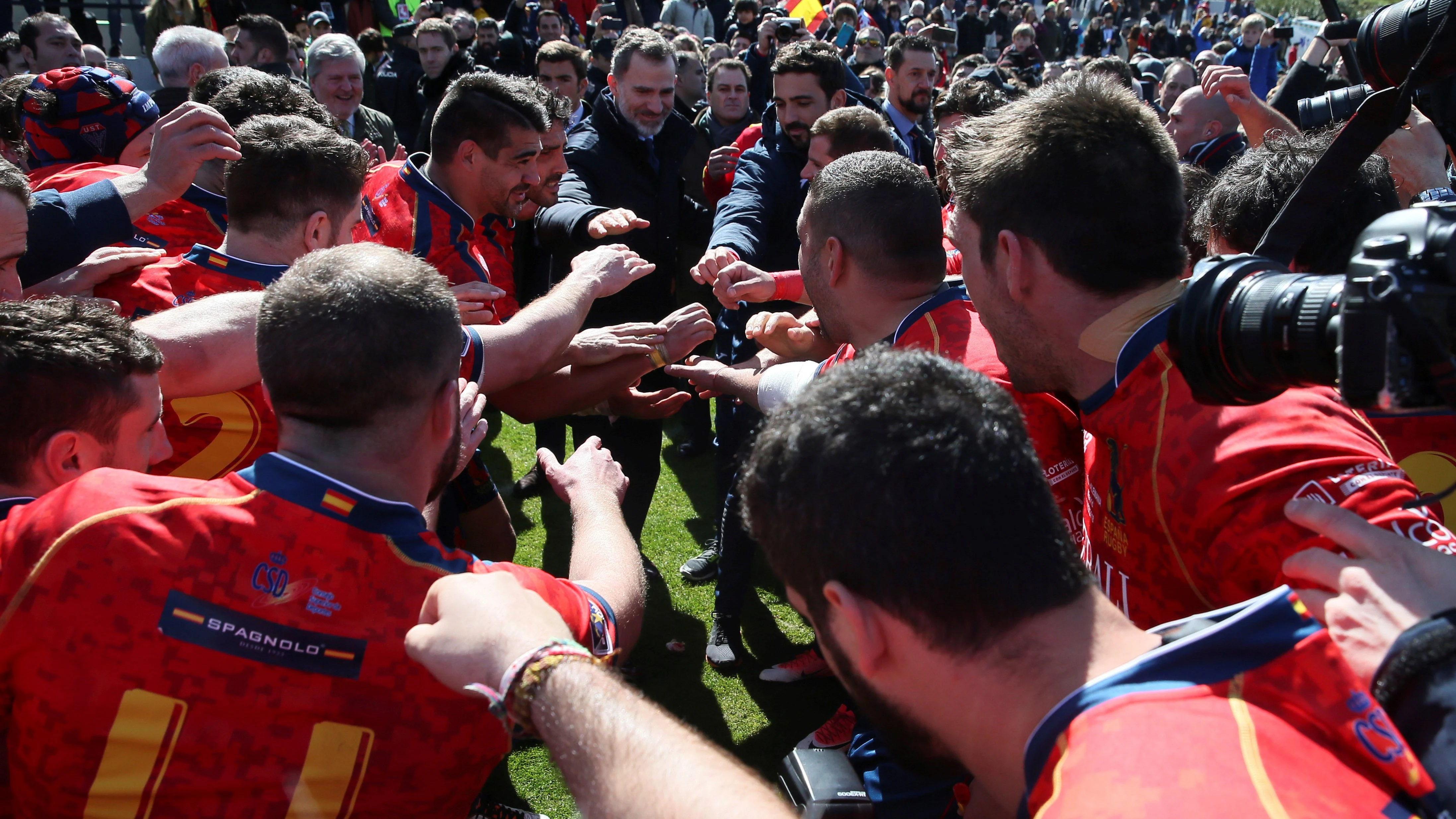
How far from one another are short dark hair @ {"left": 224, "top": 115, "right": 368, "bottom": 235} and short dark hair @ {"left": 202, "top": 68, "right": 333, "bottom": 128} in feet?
3.29

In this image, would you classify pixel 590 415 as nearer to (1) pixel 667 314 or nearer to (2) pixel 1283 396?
(1) pixel 667 314

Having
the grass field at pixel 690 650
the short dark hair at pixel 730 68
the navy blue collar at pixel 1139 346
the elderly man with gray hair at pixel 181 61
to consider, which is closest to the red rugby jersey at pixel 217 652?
the grass field at pixel 690 650

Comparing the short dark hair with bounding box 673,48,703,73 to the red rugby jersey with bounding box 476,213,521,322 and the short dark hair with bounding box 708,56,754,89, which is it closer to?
the short dark hair with bounding box 708,56,754,89

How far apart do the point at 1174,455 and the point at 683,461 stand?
14.6 ft

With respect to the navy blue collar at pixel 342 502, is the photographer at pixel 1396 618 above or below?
above

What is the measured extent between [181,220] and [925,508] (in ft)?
10.8

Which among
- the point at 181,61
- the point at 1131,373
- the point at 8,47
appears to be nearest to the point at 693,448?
the point at 181,61

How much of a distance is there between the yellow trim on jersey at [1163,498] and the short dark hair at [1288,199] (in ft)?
2.53

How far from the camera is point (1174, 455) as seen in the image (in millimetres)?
1705

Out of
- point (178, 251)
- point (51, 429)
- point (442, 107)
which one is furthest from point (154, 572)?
point (442, 107)

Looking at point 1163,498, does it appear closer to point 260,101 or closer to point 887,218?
point 887,218

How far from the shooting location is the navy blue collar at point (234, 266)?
2570 millimetres

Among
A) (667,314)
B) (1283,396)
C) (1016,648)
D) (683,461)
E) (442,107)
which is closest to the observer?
(1016,648)

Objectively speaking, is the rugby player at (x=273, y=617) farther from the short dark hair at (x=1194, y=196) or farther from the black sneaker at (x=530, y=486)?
the black sneaker at (x=530, y=486)
